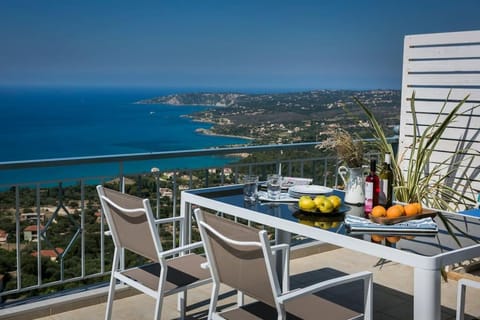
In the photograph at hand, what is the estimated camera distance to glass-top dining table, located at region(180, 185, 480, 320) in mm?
2160

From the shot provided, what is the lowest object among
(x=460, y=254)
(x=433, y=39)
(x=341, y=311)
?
(x=341, y=311)

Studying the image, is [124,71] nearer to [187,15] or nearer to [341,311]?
[187,15]

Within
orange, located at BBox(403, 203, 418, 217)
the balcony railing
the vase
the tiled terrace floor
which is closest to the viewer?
orange, located at BBox(403, 203, 418, 217)

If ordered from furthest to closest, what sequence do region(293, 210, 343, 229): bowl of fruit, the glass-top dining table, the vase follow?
the vase, region(293, 210, 343, 229): bowl of fruit, the glass-top dining table

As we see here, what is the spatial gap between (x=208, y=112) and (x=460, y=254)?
962 centimetres

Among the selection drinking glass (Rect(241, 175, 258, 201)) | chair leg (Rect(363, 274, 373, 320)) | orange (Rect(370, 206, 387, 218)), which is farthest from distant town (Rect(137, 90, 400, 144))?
chair leg (Rect(363, 274, 373, 320))

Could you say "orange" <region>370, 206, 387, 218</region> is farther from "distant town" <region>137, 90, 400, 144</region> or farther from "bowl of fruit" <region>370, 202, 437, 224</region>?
"distant town" <region>137, 90, 400, 144</region>

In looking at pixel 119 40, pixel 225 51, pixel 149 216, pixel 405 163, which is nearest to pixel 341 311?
pixel 149 216

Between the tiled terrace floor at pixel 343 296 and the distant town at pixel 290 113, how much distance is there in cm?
111

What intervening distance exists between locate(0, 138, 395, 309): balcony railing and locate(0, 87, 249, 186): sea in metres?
4.83

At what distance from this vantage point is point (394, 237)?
8.16ft

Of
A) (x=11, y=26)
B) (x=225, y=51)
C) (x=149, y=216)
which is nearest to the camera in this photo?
(x=149, y=216)

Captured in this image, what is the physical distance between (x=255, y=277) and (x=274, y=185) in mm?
1017

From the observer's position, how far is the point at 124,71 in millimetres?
22328
